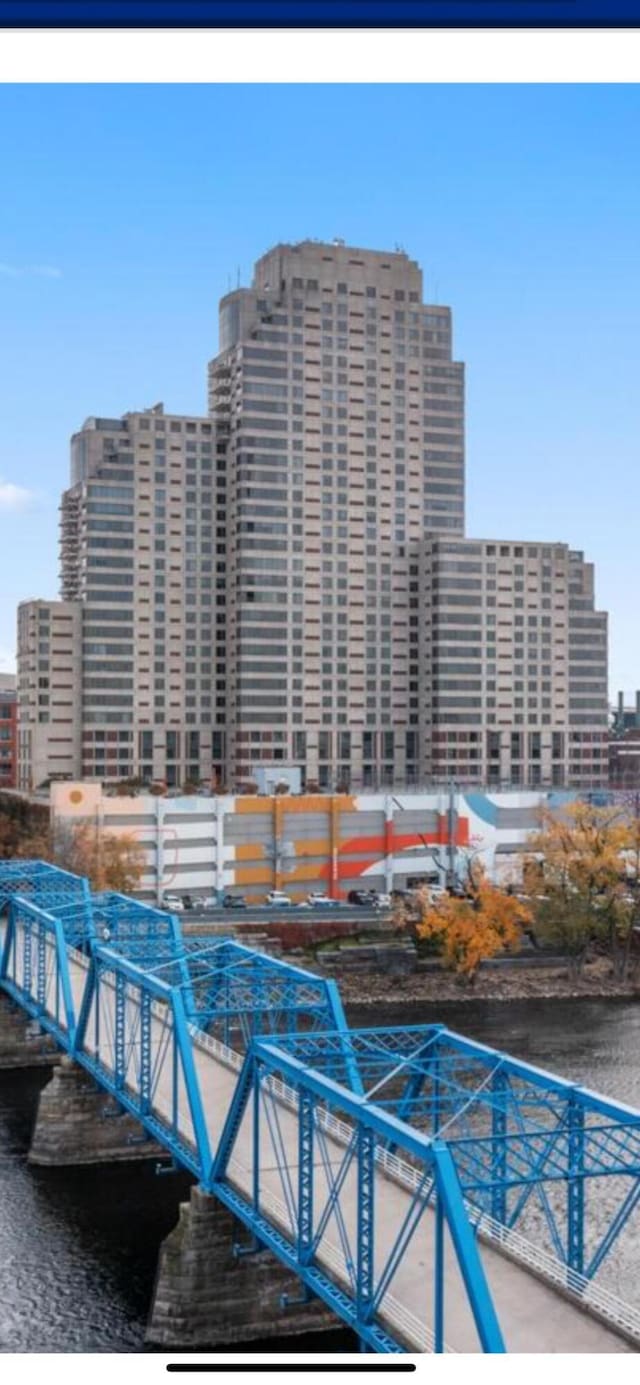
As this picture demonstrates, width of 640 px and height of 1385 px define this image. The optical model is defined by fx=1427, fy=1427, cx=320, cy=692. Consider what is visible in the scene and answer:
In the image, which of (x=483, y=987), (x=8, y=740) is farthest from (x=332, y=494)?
(x=483, y=987)

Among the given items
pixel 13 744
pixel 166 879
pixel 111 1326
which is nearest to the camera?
pixel 111 1326

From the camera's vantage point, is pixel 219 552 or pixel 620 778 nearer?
pixel 219 552

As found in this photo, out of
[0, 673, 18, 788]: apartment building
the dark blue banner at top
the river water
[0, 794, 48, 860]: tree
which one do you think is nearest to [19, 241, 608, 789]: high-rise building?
[0, 673, 18, 788]: apartment building

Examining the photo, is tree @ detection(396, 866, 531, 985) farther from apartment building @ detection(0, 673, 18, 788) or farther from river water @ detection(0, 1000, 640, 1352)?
apartment building @ detection(0, 673, 18, 788)

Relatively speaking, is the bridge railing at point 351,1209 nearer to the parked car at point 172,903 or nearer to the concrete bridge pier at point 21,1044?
the concrete bridge pier at point 21,1044

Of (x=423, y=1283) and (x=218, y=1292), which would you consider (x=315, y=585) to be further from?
(x=423, y=1283)

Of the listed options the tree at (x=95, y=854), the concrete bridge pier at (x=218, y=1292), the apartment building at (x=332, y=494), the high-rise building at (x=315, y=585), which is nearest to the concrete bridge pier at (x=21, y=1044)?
the tree at (x=95, y=854)

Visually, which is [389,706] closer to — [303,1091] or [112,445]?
[112,445]

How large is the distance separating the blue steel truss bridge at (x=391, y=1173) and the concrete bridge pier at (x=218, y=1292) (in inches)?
9.5

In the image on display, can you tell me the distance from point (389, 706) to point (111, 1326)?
2687 cm

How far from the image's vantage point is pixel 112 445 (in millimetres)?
33562

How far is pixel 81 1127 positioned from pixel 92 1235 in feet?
6.28

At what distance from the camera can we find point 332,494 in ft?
111

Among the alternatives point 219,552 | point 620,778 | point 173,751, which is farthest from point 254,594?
point 620,778
